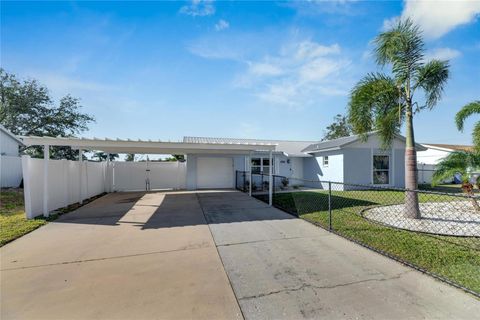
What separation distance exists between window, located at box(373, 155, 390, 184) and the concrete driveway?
11643 mm

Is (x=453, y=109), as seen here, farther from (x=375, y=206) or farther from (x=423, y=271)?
(x=423, y=271)

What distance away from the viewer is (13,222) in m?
7.02

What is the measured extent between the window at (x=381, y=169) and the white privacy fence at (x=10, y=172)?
22.0 meters

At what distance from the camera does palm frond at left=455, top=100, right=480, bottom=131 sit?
8.06 meters

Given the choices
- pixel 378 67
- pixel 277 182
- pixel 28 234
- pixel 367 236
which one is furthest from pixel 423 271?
pixel 277 182

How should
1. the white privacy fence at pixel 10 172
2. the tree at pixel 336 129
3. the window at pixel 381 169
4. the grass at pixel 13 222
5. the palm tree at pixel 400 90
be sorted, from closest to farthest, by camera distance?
1. the grass at pixel 13 222
2. the palm tree at pixel 400 90
3. the white privacy fence at pixel 10 172
4. the window at pixel 381 169
5. the tree at pixel 336 129

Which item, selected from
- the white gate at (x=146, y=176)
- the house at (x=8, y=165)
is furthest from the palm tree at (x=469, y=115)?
the house at (x=8, y=165)

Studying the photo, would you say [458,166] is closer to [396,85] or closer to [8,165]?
[396,85]

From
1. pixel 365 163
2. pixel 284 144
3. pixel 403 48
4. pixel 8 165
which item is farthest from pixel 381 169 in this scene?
pixel 8 165

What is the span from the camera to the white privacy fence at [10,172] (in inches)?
547

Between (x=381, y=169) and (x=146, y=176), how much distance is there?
15580mm

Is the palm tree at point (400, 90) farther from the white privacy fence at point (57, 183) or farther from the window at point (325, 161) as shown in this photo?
the white privacy fence at point (57, 183)

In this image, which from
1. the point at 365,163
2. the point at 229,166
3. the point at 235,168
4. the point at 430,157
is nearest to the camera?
the point at 365,163

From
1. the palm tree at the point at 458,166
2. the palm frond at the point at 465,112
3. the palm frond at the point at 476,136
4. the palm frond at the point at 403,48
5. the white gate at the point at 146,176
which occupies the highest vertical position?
the palm frond at the point at 403,48
